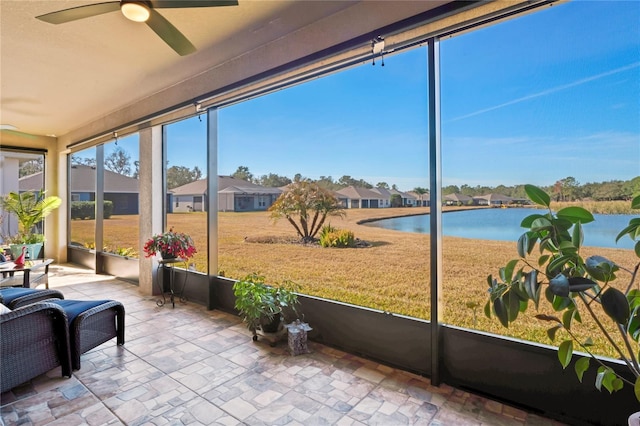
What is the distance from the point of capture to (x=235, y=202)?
13.2 ft

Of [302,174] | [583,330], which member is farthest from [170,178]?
[583,330]

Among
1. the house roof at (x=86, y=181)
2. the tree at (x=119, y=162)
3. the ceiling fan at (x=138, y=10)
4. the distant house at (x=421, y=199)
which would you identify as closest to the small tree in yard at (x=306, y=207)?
the distant house at (x=421, y=199)

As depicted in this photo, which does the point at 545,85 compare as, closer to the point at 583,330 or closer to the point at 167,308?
the point at 583,330

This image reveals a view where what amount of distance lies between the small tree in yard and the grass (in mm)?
114

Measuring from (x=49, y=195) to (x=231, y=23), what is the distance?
276 inches

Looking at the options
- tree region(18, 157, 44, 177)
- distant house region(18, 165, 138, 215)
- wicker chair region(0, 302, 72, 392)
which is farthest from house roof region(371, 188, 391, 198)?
tree region(18, 157, 44, 177)

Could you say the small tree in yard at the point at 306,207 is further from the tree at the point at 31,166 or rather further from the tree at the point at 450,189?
the tree at the point at 31,166

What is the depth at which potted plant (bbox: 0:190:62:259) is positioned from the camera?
619cm

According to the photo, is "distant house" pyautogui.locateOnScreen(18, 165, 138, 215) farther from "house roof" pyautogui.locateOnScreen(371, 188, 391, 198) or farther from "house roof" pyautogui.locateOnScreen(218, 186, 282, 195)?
"house roof" pyautogui.locateOnScreen(371, 188, 391, 198)

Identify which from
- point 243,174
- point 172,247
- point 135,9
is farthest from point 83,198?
point 135,9

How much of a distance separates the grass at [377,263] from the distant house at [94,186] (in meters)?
1.37

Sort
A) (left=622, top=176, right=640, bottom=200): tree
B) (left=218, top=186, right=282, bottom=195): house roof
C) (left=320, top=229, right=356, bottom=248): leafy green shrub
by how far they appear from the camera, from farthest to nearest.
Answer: (left=218, top=186, right=282, bottom=195): house roof → (left=320, top=229, right=356, bottom=248): leafy green shrub → (left=622, top=176, right=640, bottom=200): tree

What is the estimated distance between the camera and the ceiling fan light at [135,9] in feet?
7.02

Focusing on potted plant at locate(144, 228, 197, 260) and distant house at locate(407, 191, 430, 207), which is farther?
potted plant at locate(144, 228, 197, 260)
